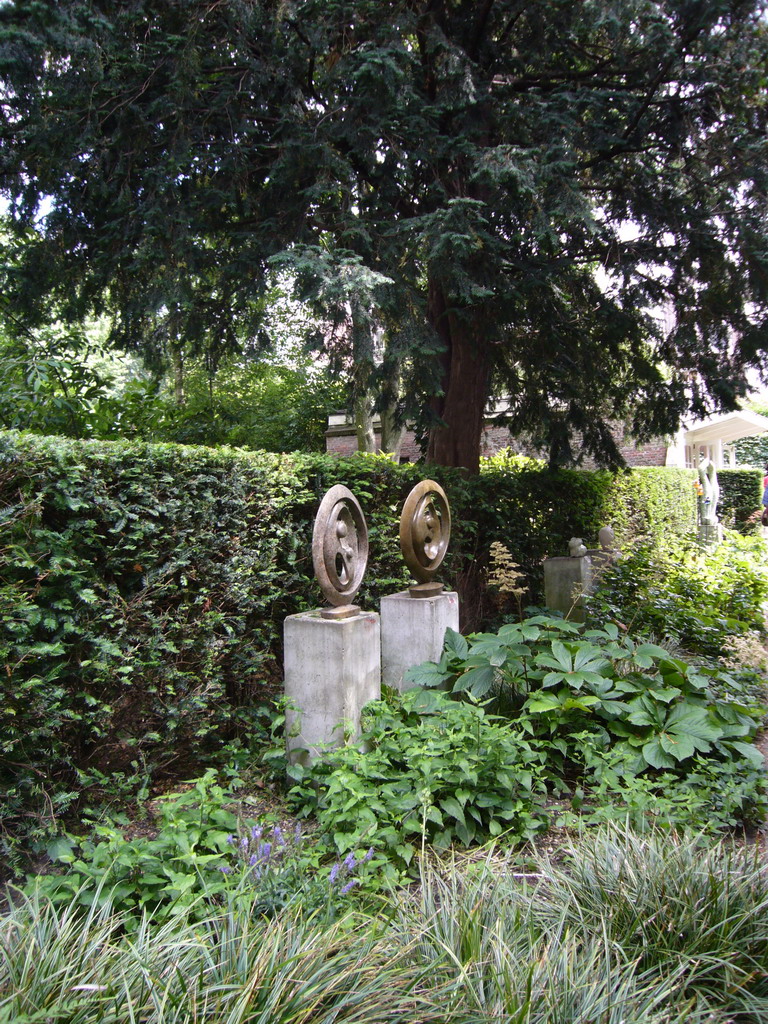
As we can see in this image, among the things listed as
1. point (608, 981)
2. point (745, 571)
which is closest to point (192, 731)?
point (608, 981)

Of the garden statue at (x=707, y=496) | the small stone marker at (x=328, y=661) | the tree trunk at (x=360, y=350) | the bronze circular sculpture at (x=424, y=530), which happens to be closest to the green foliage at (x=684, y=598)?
the bronze circular sculpture at (x=424, y=530)

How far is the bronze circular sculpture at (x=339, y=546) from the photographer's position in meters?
4.21

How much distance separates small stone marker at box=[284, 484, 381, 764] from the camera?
4.06 metres

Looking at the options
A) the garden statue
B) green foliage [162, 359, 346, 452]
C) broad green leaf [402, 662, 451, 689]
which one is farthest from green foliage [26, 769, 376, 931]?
the garden statue

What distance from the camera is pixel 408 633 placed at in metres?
5.20

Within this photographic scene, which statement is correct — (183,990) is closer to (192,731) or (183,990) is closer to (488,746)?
(488,746)

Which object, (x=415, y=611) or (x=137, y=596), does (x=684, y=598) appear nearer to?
(x=415, y=611)

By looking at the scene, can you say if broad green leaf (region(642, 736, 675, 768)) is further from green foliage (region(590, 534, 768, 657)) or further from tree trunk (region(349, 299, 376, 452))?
tree trunk (region(349, 299, 376, 452))

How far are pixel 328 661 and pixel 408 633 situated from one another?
1.21 m

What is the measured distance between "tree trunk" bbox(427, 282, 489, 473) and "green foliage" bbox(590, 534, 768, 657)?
2225 millimetres

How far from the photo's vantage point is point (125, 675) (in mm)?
3670

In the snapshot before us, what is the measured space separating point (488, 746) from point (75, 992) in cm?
220

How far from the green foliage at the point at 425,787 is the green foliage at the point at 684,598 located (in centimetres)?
352

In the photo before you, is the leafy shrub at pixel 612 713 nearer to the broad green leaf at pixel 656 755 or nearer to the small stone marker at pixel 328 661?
the broad green leaf at pixel 656 755
